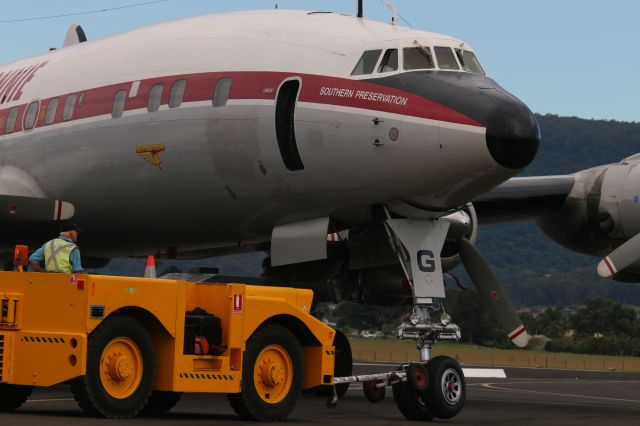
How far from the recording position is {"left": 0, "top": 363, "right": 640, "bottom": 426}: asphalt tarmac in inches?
560

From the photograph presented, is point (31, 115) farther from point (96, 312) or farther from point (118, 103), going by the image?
point (96, 312)

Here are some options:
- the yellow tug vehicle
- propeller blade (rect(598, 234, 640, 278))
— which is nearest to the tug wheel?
the yellow tug vehicle

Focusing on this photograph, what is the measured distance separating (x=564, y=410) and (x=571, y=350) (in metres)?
51.7

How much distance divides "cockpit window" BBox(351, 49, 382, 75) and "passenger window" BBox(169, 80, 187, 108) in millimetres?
3032

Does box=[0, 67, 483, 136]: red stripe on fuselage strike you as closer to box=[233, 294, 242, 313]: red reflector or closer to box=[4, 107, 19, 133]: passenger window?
box=[4, 107, 19, 133]: passenger window

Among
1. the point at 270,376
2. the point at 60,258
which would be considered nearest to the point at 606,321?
the point at 270,376

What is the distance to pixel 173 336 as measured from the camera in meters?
14.0

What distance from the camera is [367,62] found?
1706cm

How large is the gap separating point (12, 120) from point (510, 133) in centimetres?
1022

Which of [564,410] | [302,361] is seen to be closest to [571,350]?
[564,410]

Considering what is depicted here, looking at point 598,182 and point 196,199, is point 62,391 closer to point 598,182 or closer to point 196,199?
point 196,199

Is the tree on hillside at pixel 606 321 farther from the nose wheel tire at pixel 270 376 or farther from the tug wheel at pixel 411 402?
the nose wheel tire at pixel 270 376

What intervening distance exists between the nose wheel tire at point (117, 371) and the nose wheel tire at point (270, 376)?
1283 mm

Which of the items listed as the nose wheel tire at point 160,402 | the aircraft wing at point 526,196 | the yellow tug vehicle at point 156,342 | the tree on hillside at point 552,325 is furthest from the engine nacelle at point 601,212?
the tree on hillside at point 552,325
